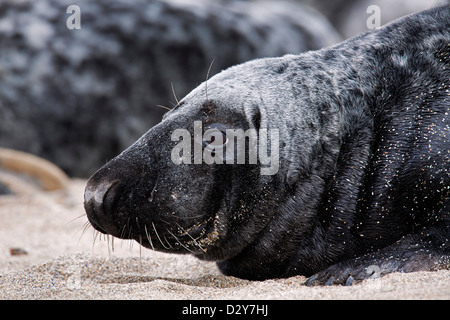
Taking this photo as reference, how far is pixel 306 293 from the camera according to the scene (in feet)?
9.33

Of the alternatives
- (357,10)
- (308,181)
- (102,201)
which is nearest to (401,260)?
(308,181)

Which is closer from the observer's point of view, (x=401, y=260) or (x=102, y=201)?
(x=401, y=260)

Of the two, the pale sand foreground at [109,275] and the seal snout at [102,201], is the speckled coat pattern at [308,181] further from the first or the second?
the pale sand foreground at [109,275]

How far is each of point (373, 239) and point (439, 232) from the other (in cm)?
39

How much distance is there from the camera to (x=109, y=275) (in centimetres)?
398

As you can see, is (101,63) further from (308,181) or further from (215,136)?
(308,181)

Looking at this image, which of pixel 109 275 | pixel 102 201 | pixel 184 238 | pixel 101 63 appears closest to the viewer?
pixel 102 201

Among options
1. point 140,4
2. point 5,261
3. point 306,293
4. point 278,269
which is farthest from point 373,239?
point 140,4

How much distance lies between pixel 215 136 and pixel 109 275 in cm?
124

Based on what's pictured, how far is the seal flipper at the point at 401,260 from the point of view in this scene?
10.4 ft

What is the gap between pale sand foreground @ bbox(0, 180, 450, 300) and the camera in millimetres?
2883

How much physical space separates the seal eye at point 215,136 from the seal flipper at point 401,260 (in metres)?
0.95
